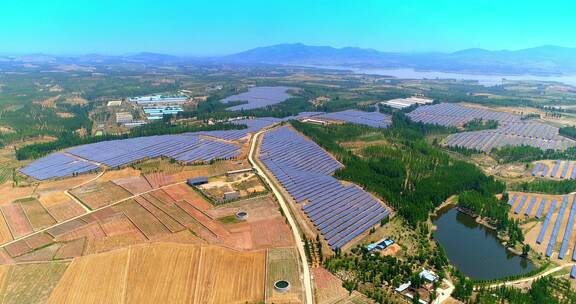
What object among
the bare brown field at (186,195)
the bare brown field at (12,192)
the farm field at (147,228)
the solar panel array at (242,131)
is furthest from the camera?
the solar panel array at (242,131)

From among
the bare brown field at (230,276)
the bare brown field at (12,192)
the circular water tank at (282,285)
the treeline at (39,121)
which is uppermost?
the circular water tank at (282,285)

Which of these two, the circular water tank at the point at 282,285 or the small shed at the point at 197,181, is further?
the small shed at the point at 197,181

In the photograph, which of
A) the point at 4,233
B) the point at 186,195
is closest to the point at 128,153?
the point at 186,195

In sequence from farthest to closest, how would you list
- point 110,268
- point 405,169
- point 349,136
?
point 349,136 < point 405,169 < point 110,268

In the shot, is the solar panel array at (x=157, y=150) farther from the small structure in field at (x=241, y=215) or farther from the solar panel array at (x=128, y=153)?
the small structure in field at (x=241, y=215)

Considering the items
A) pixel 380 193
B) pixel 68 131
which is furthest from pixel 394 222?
pixel 68 131

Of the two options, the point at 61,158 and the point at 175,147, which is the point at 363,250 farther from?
the point at 61,158

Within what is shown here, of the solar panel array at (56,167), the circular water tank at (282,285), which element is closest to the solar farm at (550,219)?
the circular water tank at (282,285)
